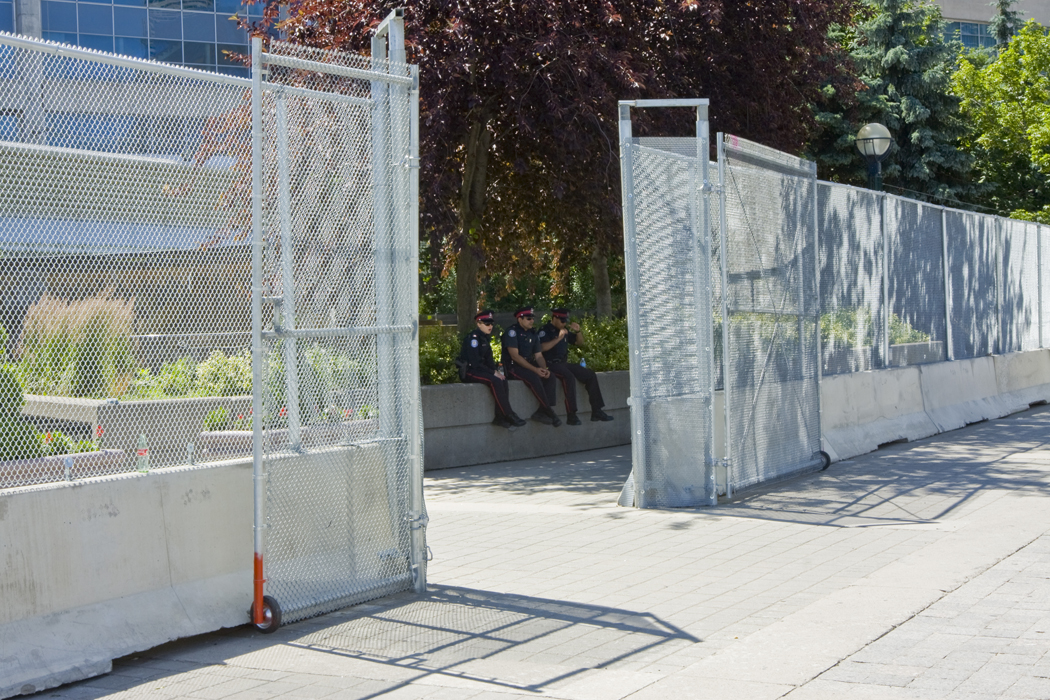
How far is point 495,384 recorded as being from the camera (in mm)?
13414

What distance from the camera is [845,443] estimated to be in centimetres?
1264

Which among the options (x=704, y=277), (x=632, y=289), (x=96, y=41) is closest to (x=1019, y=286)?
(x=704, y=277)

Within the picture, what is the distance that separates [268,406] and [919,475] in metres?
7.29

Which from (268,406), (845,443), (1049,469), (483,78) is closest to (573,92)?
(483,78)

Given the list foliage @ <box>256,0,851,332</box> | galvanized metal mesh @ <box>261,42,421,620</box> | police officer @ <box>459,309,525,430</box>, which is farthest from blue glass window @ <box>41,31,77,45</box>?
galvanized metal mesh @ <box>261,42,421,620</box>

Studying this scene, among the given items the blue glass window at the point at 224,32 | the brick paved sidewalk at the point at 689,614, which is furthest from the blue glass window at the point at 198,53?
the brick paved sidewalk at the point at 689,614

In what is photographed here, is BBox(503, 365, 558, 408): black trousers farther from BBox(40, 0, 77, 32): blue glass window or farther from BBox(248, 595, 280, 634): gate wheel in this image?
BBox(40, 0, 77, 32): blue glass window

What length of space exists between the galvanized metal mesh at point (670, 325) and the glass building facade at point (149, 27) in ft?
124

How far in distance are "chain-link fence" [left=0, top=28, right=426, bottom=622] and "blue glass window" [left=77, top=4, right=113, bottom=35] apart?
137ft

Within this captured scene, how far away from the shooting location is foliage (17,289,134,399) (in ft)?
17.3

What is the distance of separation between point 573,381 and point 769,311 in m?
3.86

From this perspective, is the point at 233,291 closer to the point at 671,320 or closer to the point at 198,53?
the point at 671,320

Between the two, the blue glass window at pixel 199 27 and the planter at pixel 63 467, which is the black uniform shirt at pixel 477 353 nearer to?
the planter at pixel 63 467

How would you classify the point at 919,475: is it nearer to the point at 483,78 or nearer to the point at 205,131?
the point at 483,78
